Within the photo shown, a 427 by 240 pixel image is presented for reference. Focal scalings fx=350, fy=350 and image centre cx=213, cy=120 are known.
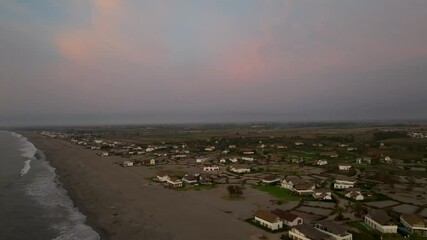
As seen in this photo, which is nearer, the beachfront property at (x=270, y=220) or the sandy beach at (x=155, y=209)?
the sandy beach at (x=155, y=209)

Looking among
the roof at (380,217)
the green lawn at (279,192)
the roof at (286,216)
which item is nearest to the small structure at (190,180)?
the green lawn at (279,192)

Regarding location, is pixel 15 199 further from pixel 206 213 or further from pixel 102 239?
pixel 206 213

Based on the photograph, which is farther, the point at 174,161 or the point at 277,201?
the point at 174,161

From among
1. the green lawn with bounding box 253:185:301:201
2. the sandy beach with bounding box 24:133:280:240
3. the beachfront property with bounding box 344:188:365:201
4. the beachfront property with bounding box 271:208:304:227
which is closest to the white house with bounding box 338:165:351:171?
the green lawn with bounding box 253:185:301:201

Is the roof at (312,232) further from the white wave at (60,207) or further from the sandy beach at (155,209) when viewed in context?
the white wave at (60,207)

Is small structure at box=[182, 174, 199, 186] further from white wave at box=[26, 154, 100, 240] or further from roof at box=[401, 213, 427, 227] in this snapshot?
roof at box=[401, 213, 427, 227]

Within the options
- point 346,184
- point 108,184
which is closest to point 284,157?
point 346,184
